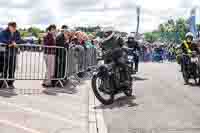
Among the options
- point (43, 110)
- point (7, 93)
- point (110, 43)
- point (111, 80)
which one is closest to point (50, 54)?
point (7, 93)

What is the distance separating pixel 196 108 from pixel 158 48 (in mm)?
28537

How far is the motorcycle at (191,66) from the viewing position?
1407cm

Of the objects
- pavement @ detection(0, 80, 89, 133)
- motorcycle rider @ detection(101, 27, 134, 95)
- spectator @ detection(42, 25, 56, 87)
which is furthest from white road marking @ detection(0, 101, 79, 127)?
spectator @ detection(42, 25, 56, 87)

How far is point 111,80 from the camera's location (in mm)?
10312

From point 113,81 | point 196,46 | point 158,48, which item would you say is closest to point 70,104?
point 113,81

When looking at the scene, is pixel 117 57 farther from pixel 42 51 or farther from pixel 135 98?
pixel 42 51

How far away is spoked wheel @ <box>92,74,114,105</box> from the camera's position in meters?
9.92

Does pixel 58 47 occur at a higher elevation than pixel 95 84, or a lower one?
higher

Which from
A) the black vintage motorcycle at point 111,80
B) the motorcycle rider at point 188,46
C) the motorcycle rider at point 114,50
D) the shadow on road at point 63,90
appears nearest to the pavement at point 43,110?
the shadow on road at point 63,90

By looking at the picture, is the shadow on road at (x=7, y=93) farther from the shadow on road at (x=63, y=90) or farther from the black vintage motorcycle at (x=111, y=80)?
the black vintage motorcycle at (x=111, y=80)

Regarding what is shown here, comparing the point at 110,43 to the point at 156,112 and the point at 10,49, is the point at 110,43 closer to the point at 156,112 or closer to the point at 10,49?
the point at 156,112

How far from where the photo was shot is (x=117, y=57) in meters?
10.5

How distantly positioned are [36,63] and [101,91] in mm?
4229

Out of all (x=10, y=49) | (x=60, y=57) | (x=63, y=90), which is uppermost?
(x=10, y=49)
